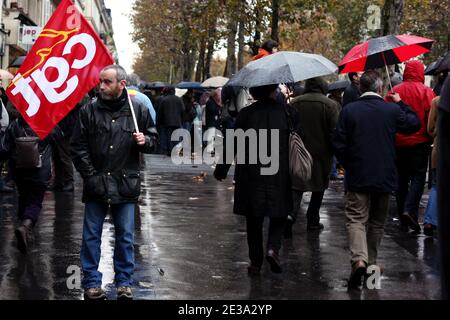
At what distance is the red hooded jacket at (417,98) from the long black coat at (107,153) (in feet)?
14.9

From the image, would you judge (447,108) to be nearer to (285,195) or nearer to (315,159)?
(285,195)

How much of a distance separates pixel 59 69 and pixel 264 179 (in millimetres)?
1994

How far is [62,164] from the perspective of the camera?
49.1ft

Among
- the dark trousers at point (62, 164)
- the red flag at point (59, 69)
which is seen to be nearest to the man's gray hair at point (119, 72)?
the red flag at point (59, 69)

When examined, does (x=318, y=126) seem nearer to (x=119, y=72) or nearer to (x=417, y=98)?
(x=417, y=98)

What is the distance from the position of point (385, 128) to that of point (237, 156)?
4.23 ft

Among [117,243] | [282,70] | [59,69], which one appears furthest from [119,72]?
[282,70]

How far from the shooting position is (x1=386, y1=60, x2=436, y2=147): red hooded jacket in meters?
10.7

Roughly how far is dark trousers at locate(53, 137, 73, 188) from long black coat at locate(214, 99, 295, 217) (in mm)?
7194

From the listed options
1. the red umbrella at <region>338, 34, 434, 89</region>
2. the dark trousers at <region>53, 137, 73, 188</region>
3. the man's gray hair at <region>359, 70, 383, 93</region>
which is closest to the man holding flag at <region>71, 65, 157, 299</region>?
the man's gray hair at <region>359, 70, 383, 93</region>

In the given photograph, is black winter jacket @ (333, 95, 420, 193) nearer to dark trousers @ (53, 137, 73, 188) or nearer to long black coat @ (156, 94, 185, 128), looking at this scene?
dark trousers @ (53, 137, 73, 188)

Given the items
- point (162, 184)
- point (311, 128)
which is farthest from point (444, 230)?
point (162, 184)

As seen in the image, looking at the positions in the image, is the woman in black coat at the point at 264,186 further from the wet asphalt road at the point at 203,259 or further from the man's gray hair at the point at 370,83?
the man's gray hair at the point at 370,83

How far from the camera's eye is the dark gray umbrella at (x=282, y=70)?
8.00 meters
